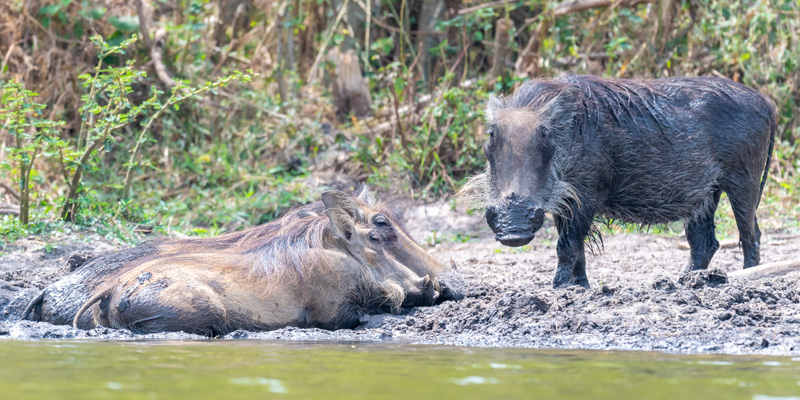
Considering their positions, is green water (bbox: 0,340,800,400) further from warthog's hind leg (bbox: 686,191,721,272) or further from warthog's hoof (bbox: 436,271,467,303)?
warthog's hind leg (bbox: 686,191,721,272)

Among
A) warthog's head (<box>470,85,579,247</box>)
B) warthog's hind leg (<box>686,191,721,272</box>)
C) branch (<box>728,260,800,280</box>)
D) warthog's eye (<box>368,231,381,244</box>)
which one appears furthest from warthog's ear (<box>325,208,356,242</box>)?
warthog's hind leg (<box>686,191,721,272</box>)

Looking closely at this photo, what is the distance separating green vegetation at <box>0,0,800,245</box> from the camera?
827 centimetres

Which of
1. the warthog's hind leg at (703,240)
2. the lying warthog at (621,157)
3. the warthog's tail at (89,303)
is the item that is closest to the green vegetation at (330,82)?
the warthog's hind leg at (703,240)

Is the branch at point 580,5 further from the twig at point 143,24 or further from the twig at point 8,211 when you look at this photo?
the twig at point 8,211

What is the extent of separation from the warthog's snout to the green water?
1.02 m

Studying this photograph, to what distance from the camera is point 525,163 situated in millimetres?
4828

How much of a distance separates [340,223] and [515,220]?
91 cm

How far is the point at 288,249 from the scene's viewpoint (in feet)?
15.5

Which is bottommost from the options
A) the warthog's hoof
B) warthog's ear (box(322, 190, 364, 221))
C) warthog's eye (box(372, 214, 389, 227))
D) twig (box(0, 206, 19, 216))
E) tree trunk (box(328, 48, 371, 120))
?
the warthog's hoof

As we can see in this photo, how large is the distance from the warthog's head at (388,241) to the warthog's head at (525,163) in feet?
1.40

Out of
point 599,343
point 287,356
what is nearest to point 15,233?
point 287,356

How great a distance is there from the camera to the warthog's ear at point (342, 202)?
16.1ft

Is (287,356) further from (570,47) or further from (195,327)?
(570,47)

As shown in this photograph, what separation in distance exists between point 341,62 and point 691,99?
4673 mm
